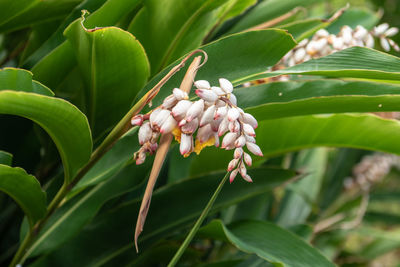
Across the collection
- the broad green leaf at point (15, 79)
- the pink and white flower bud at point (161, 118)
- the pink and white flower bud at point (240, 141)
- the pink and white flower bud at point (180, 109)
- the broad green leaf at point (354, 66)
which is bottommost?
the broad green leaf at point (354, 66)

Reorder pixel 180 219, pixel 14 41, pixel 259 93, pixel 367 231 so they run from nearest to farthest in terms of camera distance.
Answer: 1. pixel 259 93
2. pixel 180 219
3. pixel 14 41
4. pixel 367 231

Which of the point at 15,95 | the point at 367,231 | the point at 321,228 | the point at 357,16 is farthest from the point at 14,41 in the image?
the point at 367,231

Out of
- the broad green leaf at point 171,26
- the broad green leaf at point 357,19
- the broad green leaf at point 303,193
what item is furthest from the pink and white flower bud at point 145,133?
the broad green leaf at point 303,193

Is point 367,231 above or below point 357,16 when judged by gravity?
below

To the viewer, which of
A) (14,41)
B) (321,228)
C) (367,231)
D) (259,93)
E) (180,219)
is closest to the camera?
(259,93)

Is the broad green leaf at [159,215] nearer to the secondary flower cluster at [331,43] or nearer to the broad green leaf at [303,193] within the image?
the secondary flower cluster at [331,43]

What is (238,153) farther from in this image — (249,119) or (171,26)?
(171,26)

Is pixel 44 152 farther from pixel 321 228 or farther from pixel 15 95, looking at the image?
pixel 321 228
